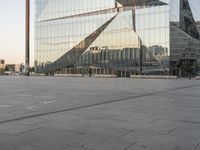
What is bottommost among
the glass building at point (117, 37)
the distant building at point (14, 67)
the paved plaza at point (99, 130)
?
the paved plaza at point (99, 130)

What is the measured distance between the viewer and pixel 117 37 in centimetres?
7350

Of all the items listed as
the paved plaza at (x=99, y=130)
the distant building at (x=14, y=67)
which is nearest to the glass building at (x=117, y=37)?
the distant building at (x=14, y=67)

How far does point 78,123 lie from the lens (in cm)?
876

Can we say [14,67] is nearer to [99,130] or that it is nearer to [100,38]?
[100,38]

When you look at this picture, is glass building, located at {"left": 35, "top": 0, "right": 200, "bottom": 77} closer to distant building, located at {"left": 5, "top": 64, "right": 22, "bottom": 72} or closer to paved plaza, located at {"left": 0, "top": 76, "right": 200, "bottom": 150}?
distant building, located at {"left": 5, "top": 64, "right": 22, "bottom": 72}

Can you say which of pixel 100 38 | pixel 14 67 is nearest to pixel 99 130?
pixel 100 38

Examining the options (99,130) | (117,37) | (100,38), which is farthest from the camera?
(100,38)

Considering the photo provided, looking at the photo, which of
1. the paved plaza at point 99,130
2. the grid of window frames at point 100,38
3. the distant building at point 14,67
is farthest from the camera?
the distant building at point 14,67

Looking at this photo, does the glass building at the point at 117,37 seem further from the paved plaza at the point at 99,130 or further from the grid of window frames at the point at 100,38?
the paved plaza at the point at 99,130

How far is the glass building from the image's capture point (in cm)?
6525

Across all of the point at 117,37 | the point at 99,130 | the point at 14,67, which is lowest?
the point at 99,130

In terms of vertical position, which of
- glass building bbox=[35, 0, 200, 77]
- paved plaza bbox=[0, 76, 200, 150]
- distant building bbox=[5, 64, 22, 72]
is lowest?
paved plaza bbox=[0, 76, 200, 150]

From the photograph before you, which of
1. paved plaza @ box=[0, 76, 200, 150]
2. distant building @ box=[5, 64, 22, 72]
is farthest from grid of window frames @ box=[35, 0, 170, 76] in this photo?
paved plaza @ box=[0, 76, 200, 150]

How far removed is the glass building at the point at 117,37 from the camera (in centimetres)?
6525
